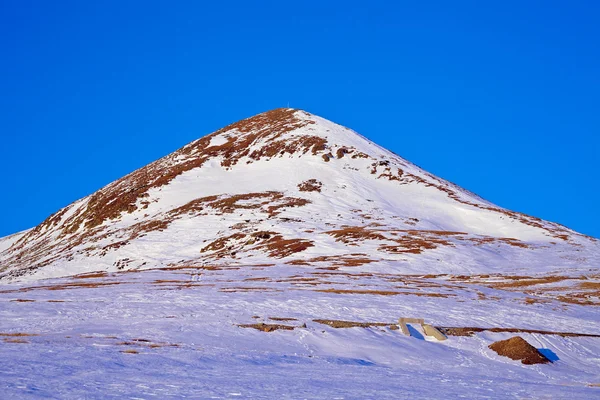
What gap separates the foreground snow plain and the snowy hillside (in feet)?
0.46

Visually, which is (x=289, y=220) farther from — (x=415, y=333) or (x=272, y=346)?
(x=272, y=346)

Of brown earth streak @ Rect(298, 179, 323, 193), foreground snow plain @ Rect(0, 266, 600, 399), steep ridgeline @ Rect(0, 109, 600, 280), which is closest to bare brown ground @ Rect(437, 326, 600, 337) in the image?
foreground snow plain @ Rect(0, 266, 600, 399)

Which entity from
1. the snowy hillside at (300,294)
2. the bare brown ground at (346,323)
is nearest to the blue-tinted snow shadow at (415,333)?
the snowy hillside at (300,294)

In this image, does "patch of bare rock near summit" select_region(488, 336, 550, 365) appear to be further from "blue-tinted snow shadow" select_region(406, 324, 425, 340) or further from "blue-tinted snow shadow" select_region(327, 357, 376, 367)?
"blue-tinted snow shadow" select_region(327, 357, 376, 367)

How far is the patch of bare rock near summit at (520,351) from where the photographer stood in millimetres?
31066

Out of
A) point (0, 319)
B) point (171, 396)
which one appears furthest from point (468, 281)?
point (171, 396)

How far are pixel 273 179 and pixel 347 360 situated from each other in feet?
356

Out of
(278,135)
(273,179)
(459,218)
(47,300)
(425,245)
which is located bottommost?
(47,300)

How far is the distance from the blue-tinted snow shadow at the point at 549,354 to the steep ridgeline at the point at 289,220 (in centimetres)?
3651

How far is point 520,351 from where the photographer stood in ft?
103

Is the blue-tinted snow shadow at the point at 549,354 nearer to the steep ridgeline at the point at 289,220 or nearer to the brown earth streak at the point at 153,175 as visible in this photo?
the steep ridgeline at the point at 289,220

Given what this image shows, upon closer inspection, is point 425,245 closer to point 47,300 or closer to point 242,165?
point 47,300

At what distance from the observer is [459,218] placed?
373 feet

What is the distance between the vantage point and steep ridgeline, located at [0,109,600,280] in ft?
269
